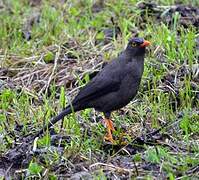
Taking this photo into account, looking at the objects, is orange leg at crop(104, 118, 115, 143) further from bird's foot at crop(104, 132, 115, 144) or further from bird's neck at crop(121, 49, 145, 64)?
bird's neck at crop(121, 49, 145, 64)

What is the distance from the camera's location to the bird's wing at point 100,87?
695cm

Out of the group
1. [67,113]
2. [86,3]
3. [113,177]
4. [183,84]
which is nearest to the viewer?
[113,177]

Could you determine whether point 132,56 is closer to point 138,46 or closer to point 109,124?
point 138,46

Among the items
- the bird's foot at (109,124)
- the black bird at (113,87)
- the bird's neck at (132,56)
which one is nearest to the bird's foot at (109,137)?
the black bird at (113,87)

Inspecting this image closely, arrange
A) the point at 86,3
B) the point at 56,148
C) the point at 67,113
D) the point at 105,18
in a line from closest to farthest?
1. the point at 56,148
2. the point at 67,113
3. the point at 105,18
4. the point at 86,3

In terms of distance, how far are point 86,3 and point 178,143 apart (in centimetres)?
459

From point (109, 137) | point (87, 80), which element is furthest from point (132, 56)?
point (87, 80)

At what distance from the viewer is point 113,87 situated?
6949mm

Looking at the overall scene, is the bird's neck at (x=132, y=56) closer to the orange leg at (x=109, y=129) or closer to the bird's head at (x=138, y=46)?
the bird's head at (x=138, y=46)

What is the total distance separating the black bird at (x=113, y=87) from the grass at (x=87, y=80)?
18 centimetres

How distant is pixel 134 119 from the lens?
738 cm

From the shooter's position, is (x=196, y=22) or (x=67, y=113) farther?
(x=196, y=22)

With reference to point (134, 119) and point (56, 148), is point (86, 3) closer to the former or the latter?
point (134, 119)

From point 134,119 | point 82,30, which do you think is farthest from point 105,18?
point 134,119
